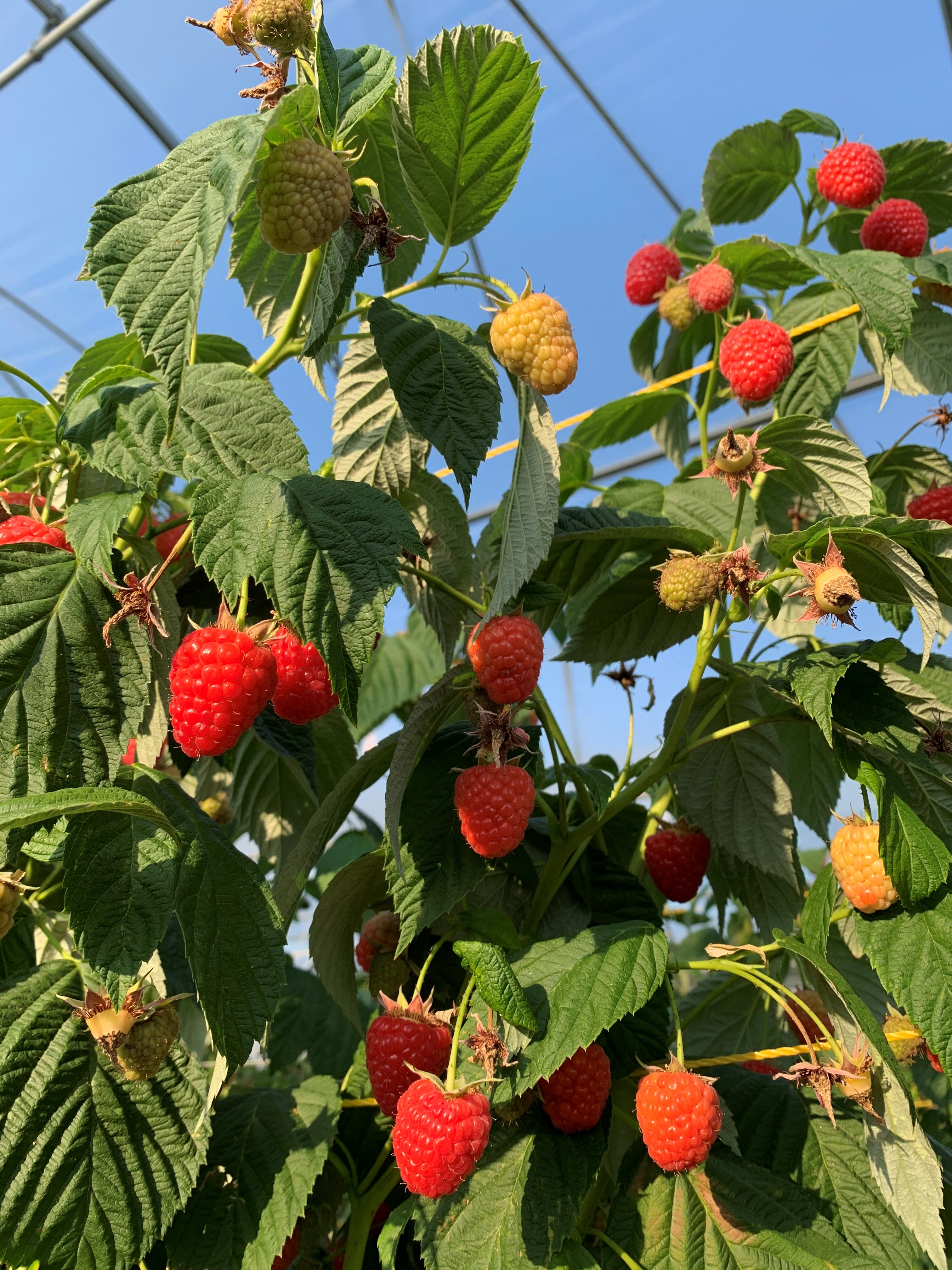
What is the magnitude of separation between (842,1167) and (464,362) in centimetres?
69

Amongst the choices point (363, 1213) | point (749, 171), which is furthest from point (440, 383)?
point (749, 171)

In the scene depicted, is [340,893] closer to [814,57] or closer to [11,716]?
[11,716]

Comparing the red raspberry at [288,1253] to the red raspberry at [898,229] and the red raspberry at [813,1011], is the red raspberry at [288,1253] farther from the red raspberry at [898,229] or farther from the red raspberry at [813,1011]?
the red raspberry at [898,229]

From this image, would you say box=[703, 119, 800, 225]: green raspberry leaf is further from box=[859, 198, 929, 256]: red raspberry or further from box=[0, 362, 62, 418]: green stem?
box=[0, 362, 62, 418]: green stem

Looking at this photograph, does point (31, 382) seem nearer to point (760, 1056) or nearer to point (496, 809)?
point (496, 809)

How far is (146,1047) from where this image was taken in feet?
2.13

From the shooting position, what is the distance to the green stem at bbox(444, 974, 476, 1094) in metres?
0.62

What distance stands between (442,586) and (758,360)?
384mm

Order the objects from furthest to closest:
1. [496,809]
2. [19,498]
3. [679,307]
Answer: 1. [679,307]
2. [19,498]
3. [496,809]

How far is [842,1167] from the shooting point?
0.78 metres

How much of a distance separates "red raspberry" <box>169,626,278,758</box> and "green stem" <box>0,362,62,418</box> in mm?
211

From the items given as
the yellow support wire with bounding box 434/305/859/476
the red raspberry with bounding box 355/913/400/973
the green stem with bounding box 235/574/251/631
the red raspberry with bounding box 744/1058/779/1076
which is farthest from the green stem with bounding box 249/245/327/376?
the red raspberry with bounding box 744/1058/779/1076

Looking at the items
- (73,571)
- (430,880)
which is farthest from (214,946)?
(73,571)

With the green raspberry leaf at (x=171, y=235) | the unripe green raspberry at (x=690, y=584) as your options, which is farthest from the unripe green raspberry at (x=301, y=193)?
the unripe green raspberry at (x=690, y=584)
